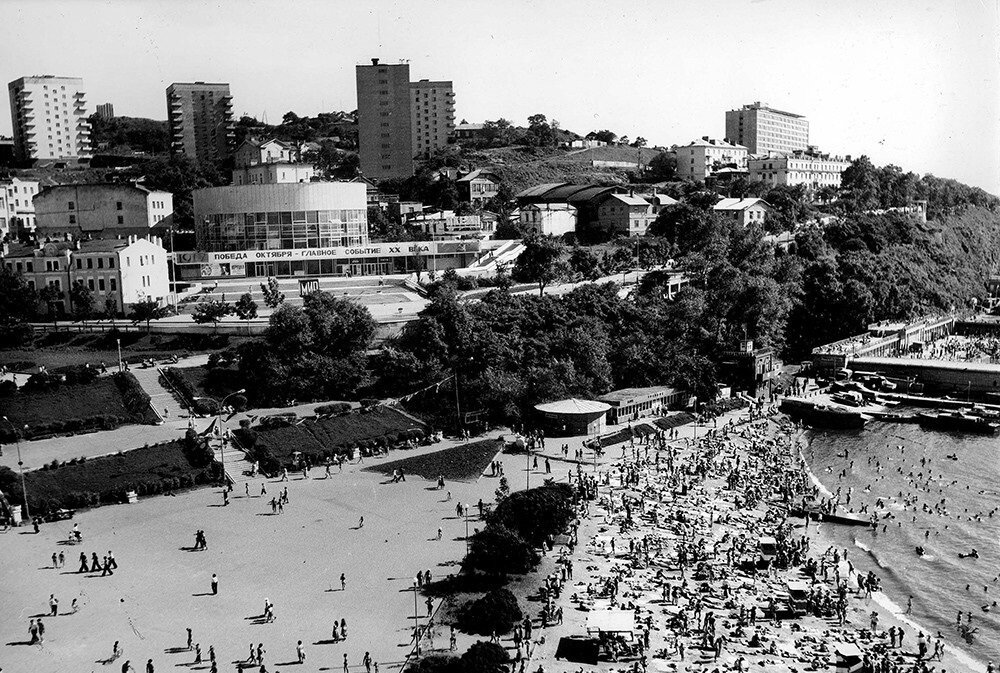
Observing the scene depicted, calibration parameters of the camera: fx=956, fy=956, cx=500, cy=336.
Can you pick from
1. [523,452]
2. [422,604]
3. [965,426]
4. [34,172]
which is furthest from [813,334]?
[34,172]

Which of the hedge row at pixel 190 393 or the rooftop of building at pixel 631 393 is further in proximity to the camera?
the rooftop of building at pixel 631 393

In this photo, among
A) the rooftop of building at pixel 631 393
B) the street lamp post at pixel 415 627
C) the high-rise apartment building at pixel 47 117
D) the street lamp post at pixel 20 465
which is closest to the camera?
the street lamp post at pixel 415 627

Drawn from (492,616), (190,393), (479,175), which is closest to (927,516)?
A: (492,616)

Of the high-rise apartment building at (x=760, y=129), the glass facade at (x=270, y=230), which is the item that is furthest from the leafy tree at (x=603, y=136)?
the glass facade at (x=270, y=230)

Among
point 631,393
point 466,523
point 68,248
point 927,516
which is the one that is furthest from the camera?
point 68,248

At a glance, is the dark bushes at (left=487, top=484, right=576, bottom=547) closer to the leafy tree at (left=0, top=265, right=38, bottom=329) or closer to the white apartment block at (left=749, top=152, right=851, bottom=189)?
the leafy tree at (left=0, top=265, right=38, bottom=329)

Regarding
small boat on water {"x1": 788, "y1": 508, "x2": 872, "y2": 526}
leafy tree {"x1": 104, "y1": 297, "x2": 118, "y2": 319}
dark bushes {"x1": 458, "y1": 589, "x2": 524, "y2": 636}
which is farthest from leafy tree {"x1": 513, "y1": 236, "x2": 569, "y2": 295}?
dark bushes {"x1": 458, "y1": 589, "x2": 524, "y2": 636}

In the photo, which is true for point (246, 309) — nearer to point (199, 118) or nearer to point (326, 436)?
point (326, 436)

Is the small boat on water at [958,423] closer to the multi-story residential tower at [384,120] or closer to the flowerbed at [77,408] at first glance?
the flowerbed at [77,408]
